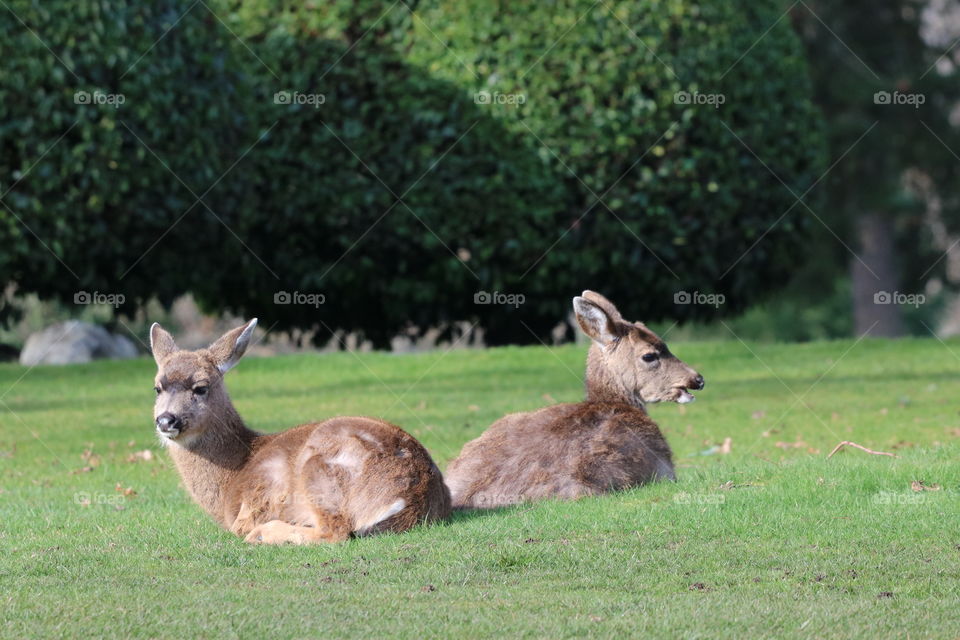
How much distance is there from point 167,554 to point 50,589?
923mm

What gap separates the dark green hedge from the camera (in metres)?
16.7

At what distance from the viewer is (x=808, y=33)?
26.1 meters

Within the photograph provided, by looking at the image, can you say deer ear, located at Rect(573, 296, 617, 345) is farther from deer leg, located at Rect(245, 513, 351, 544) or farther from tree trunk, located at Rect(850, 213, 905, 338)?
tree trunk, located at Rect(850, 213, 905, 338)

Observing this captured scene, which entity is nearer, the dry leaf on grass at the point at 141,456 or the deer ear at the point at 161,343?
the deer ear at the point at 161,343

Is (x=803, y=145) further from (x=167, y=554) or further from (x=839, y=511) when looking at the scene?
(x=167, y=554)

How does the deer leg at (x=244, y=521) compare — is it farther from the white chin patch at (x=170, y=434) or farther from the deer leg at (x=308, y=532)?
the white chin patch at (x=170, y=434)

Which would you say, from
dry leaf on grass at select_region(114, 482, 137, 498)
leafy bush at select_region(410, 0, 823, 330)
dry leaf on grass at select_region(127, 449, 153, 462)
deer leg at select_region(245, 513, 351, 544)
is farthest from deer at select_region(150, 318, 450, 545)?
leafy bush at select_region(410, 0, 823, 330)

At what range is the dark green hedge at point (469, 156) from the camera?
1666cm

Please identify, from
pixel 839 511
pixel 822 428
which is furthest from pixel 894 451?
pixel 839 511

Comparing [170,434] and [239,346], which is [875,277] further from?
[170,434]

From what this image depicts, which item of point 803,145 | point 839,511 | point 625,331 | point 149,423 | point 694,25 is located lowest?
point 149,423

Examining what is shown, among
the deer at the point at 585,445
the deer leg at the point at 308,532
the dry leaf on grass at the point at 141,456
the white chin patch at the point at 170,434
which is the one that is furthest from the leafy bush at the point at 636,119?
the deer leg at the point at 308,532

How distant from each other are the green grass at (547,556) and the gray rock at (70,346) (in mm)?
6626

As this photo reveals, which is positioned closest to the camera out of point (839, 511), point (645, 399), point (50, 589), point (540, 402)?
point (50, 589)
